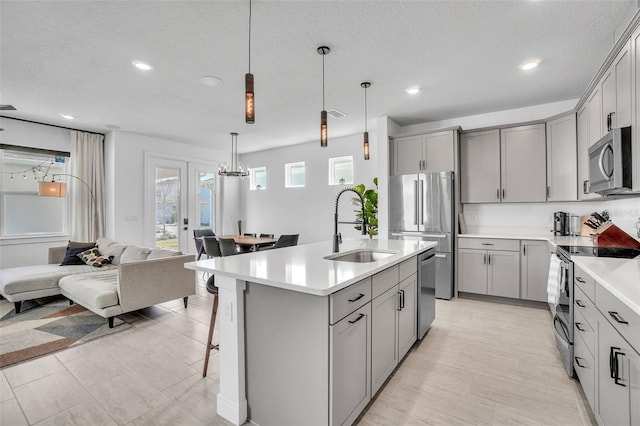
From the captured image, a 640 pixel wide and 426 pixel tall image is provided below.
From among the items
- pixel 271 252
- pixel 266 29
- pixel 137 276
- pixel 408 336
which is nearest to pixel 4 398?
pixel 137 276

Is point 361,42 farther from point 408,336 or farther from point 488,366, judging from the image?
point 488,366

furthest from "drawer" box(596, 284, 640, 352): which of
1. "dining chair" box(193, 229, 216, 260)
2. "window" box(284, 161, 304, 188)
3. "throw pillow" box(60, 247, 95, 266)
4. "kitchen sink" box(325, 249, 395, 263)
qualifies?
"dining chair" box(193, 229, 216, 260)

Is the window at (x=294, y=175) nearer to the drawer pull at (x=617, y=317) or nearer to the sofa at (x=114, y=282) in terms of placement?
the sofa at (x=114, y=282)

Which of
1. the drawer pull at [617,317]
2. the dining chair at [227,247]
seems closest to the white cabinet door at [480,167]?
the drawer pull at [617,317]

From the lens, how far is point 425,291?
2.89 meters

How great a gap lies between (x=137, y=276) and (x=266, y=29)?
9.41 feet

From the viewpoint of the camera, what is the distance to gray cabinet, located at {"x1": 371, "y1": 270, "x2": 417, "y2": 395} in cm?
194

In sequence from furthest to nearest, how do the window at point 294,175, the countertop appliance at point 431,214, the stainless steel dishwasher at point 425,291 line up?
the window at point 294,175 → the countertop appliance at point 431,214 → the stainless steel dishwasher at point 425,291

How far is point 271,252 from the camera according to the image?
2492mm

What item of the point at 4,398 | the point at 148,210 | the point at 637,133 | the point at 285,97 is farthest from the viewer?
the point at 148,210

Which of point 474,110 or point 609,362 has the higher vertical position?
point 474,110

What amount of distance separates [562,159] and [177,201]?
6793 mm

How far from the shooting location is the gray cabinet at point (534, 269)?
3713 millimetres

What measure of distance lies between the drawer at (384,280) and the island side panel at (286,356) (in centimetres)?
52
